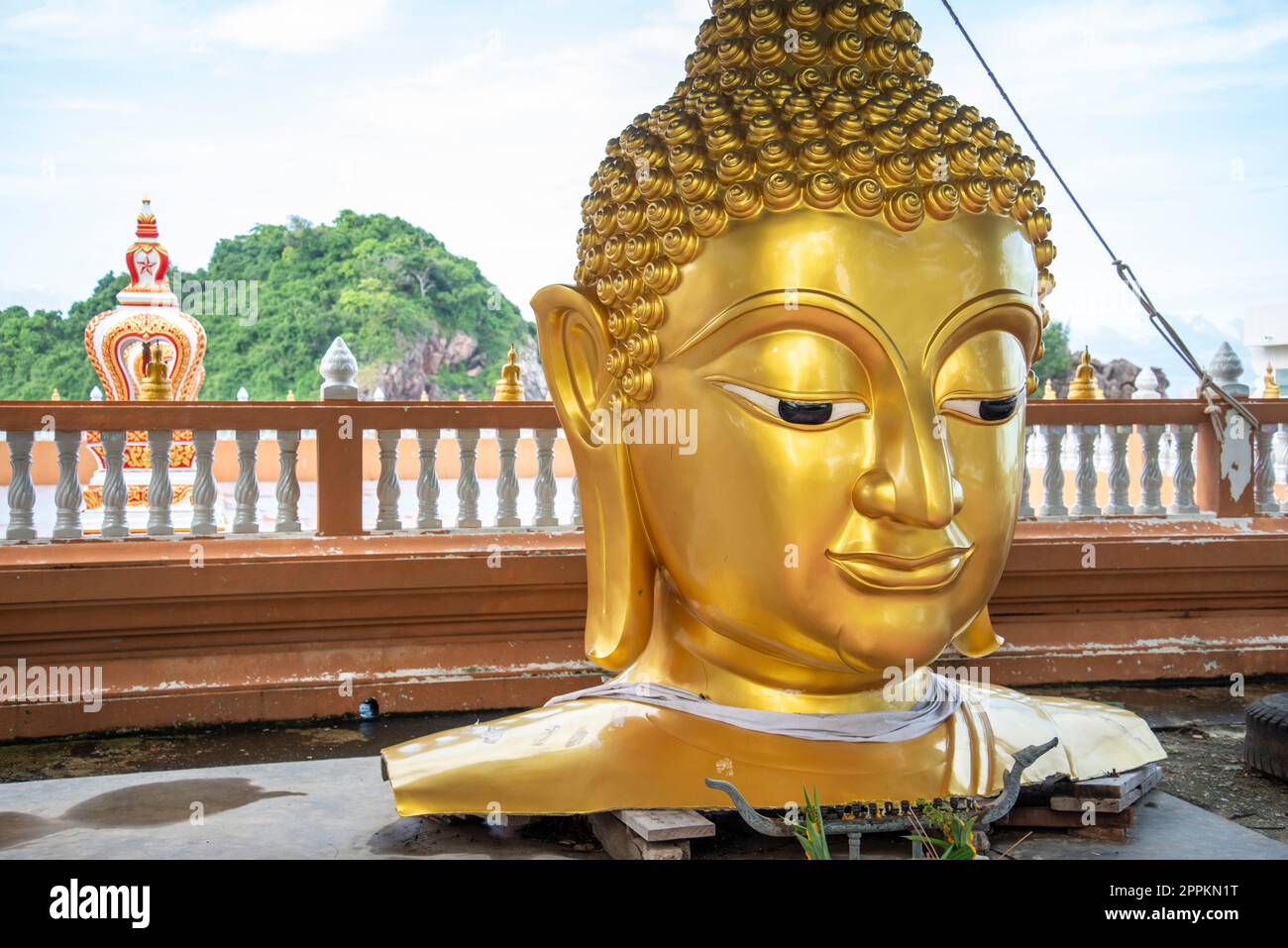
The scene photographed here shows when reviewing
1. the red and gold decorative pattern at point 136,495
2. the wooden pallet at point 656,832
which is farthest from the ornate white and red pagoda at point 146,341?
the wooden pallet at point 656,832

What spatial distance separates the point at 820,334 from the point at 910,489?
15.0 inches

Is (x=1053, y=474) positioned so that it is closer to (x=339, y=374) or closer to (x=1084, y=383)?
(x=1084, y=383)

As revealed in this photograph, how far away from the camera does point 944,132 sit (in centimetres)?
296

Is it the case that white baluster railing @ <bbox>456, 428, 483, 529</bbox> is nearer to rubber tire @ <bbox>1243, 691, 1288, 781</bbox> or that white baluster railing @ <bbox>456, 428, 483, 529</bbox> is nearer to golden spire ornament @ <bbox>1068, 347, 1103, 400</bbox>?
golden spire ornament @ <bbox>1068, 347, 1103, 400</bbox>

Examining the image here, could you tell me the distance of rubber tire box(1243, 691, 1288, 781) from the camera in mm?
3820

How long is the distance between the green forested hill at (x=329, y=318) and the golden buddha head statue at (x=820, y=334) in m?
18.5

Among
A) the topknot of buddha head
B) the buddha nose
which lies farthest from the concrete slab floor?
the topknot of buddha head

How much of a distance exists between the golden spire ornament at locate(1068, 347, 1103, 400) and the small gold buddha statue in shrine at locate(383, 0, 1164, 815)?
106 inches

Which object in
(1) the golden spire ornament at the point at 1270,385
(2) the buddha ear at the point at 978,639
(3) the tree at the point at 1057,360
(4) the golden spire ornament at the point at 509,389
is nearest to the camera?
(2) the buddha ear at the point at 978,639

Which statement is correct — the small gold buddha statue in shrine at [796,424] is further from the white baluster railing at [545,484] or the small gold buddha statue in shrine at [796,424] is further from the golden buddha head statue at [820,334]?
the white baluster railing at [545,484]

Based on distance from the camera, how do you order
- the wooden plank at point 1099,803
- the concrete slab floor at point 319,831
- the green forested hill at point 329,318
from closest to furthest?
the concrete slab floor at point 319,831 → the wooden plank at point 1099,803 → the green forested hill at point 329,318

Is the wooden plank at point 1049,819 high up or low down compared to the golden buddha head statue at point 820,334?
down

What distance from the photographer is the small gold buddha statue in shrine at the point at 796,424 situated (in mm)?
2777

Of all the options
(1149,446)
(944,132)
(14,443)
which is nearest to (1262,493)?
(1149,446)
